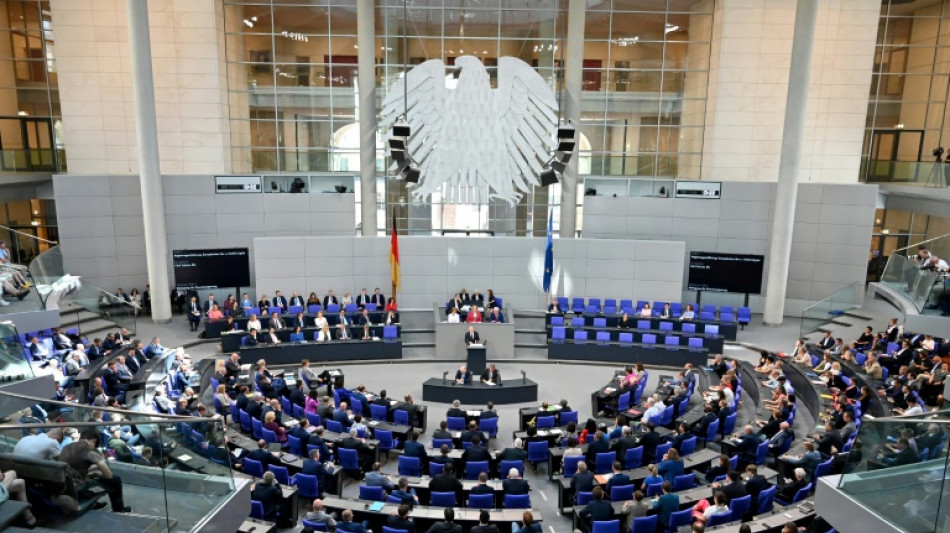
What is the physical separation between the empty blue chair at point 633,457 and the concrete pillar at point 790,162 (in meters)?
12.1

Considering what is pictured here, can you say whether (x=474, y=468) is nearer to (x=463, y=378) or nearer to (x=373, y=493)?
(x=373, y=493)

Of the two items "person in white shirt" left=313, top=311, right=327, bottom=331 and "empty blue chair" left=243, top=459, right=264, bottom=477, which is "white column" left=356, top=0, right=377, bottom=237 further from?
"empty blue chair" left=243, top=459, right=264, bottom=477

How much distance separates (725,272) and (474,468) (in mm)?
13604

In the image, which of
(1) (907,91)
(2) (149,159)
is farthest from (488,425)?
(1) (907,91)

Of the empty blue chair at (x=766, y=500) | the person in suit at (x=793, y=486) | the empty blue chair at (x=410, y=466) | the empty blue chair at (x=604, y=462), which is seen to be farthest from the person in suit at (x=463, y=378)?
the empty blue chair at (x=766, y=500)

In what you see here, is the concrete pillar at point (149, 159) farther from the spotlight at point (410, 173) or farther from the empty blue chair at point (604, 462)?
the empty blue chair at point (604, 462)

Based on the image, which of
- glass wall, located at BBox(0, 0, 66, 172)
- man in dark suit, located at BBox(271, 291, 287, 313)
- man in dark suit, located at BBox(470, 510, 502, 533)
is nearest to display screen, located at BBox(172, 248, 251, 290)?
man in dark suit, located at BBox(271, 291, 287, 313)

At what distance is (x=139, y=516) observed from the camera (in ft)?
17.5

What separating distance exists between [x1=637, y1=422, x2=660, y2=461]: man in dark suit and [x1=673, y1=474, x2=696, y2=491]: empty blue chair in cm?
126

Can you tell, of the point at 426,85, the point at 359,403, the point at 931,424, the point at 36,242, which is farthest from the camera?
the point at 426,85

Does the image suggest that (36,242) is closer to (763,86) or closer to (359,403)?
(359,403)

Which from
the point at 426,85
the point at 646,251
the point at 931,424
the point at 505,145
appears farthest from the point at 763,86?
the point at 931,424

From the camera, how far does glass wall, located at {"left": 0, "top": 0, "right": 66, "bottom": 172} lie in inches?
882

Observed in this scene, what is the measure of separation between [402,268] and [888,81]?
18.2 metres
